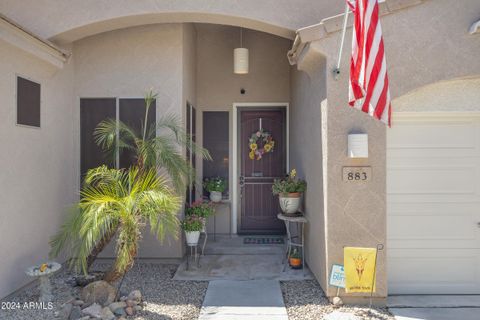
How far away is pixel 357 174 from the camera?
15.0ft

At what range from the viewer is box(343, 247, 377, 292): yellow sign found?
4457 millimetres

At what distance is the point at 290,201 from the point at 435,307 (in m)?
2.27

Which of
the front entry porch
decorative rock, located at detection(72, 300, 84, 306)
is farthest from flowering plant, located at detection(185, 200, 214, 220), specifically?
decorative rock, located at detection(72, 300, 84, 306)

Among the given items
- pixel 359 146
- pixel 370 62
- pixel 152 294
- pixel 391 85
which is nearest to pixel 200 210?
pixel 152 294

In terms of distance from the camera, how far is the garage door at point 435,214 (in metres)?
4.86

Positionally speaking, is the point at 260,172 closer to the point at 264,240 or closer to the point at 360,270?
the point at 264,240

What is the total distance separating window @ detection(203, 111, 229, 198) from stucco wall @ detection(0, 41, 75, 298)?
8.41 ft

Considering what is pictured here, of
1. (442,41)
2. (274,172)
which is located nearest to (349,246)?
(442,41)

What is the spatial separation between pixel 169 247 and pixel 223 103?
9.98ft

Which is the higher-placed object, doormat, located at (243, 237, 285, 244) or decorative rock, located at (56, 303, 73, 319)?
doormat, located at (243, 237, 285, 244)

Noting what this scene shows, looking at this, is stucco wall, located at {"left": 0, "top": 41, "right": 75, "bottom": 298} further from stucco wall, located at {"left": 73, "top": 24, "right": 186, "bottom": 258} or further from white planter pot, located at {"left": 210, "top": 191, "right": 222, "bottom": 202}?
white planter pot, located at {"left": 210, "top": 191, "right": 222, "bottom": 202}

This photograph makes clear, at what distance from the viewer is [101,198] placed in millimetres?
4320

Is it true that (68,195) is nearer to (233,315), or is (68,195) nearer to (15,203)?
(15,203)

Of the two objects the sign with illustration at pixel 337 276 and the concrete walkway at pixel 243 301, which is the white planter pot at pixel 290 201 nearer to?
the concrete walkway at pixel 243 301
